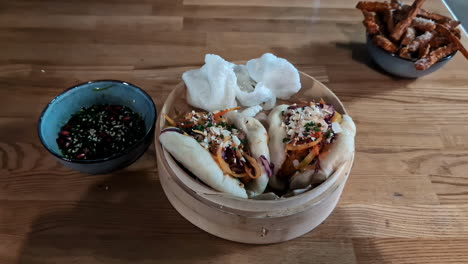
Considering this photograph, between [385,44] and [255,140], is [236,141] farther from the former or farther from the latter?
[385,44]

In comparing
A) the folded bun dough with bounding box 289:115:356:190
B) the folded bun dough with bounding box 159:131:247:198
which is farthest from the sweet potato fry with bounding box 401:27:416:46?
the folded bun dough with bounding box 159:131:247:198

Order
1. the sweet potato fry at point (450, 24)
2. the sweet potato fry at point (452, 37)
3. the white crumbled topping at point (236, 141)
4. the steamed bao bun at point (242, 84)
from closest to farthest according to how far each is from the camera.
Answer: the white crumbled topping at point (236, 141), the steamed bao bun at point (242, 84), the sweet potato fry at point (452, 37), the sweet potato fry at point (450, 24)

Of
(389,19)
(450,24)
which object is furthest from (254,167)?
(450,24)

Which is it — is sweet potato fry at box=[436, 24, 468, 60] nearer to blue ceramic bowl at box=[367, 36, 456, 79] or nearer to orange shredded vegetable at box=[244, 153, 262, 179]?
blue ceramic bowl at box=[367, 36, 456, 79]

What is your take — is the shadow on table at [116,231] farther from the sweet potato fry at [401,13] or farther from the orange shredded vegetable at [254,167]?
the sweet potato fry at [401,13]

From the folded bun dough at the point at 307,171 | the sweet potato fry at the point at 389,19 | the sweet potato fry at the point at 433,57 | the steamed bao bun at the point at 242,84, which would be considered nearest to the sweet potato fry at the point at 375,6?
the sweet potato fry at the point at 389,19
